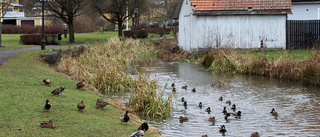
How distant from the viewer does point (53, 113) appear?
9648 millimetres

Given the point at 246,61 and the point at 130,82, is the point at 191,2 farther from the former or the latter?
the point at 130,82

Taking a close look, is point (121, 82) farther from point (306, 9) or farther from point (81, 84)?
point (306, 9)

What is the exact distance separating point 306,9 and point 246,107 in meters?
24.0

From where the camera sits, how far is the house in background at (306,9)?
3409cm

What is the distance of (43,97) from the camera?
11492mm

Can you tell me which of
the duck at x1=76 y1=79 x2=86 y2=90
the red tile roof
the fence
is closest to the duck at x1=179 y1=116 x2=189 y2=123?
the duck at x1=76 y1=79 x2=86 y2=90

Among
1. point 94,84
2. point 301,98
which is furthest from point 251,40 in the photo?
point 94,84

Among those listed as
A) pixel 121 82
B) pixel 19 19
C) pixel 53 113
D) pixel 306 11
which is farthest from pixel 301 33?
pixel 19 19

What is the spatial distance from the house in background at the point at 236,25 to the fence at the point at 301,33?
63 cm

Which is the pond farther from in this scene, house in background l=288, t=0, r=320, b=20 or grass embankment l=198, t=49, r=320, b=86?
house in background l=288, t=0, r=320, b=20

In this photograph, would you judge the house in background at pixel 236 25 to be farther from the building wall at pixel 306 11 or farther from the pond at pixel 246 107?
the building wall at pixel 306 11

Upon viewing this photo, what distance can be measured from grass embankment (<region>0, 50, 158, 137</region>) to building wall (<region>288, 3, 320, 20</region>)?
84.6 ft

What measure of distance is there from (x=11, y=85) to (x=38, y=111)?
3.81 metres

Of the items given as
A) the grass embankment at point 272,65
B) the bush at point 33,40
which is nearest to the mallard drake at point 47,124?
the grass embankment at point 272,65
